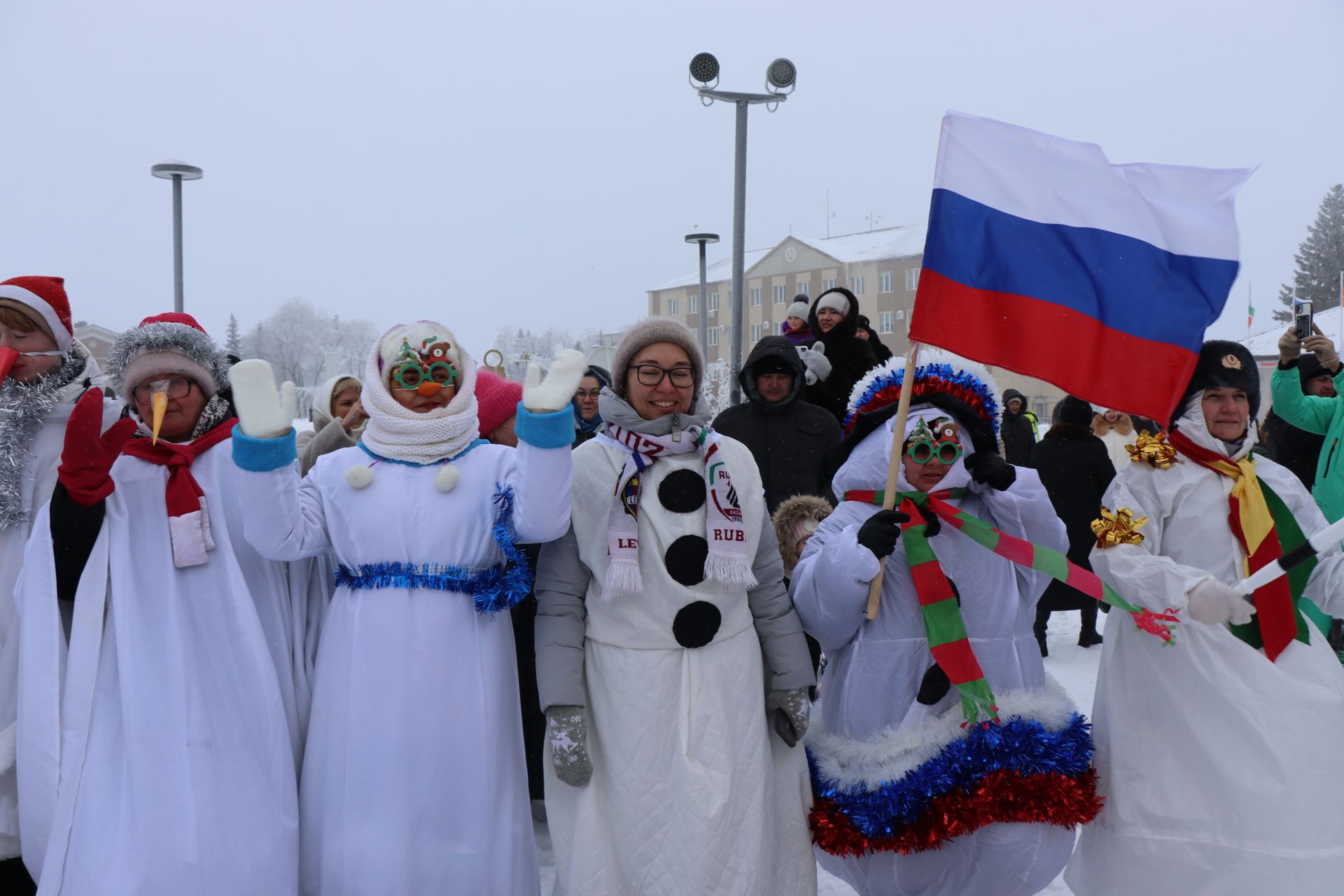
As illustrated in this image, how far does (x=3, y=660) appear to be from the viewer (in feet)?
10.7

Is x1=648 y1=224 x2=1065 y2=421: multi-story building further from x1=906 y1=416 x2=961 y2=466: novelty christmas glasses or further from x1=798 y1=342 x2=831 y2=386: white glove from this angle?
x1=906 y1=416 x2=961 y2=466: novelty christmas glasses

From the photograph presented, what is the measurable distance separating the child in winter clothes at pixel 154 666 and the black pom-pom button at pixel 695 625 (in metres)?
1.24

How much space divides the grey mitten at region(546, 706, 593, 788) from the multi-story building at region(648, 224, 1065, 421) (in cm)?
2794

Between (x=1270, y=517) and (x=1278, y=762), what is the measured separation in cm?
80

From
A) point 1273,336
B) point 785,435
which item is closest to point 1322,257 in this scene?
point 1273,336

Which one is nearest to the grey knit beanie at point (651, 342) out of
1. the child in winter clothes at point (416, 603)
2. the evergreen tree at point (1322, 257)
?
the child in winter clothes at point (416, 603)

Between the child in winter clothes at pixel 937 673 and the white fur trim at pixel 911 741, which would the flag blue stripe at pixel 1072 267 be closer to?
the child in winter clothes at pixel 937 673

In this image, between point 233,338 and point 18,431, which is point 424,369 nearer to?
point 18,431

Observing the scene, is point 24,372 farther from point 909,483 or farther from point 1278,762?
point 1278,762

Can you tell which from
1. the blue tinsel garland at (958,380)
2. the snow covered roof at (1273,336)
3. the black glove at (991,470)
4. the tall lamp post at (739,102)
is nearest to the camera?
the black glove at (991,470)

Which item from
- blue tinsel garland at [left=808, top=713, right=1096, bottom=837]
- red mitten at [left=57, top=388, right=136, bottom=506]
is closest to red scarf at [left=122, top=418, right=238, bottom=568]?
red mitten at [left=57, top=388, right=136, bottom=506]

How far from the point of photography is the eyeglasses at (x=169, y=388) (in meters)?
3.33

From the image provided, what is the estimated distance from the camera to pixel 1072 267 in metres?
3.41

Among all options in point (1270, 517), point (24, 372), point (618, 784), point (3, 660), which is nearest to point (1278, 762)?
point (1270, 517)
